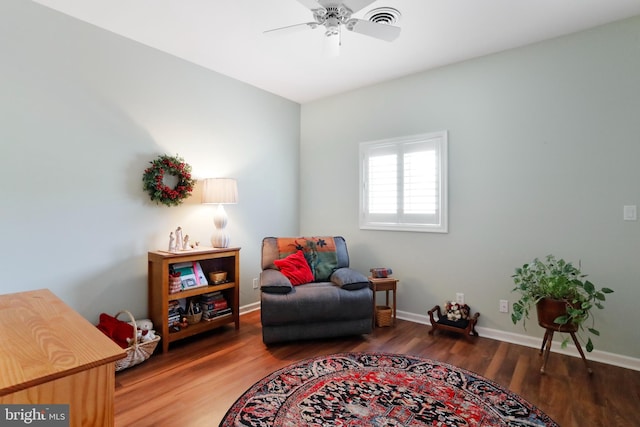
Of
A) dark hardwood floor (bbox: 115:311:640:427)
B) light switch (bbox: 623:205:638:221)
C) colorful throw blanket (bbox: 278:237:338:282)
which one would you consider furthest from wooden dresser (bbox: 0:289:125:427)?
light switch (bbox: 623:205:638:221)

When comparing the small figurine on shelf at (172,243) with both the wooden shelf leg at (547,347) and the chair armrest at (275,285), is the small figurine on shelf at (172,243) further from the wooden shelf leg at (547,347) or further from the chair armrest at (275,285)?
the wooden shelf leg at (547,347)

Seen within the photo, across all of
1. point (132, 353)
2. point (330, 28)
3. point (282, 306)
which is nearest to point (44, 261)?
point (132, 353)

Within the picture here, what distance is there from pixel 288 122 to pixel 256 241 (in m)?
1.71

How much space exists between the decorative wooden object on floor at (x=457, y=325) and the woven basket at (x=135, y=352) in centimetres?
256

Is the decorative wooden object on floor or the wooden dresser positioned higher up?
the wooden dresser

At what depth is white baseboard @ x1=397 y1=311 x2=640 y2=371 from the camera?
8.24 ft

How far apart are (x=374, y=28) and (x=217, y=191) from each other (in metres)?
2.04

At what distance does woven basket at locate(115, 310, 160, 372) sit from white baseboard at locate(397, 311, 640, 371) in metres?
2.55

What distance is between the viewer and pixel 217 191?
3.21 meters

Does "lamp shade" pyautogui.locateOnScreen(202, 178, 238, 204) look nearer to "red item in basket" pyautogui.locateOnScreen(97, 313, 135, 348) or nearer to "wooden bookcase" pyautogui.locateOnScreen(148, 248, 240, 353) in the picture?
"wooden bookcase" pyautogui.locateOnScreen(148, 248, 240, 353)

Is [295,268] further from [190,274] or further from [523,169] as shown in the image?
[523,169]

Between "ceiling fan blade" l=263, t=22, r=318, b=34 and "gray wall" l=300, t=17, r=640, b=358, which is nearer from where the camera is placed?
"ceiling fan blade" l=263, t=22, r=318, b=34

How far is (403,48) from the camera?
2.98 m

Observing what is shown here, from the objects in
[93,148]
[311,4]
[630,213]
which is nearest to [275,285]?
[93,148]
